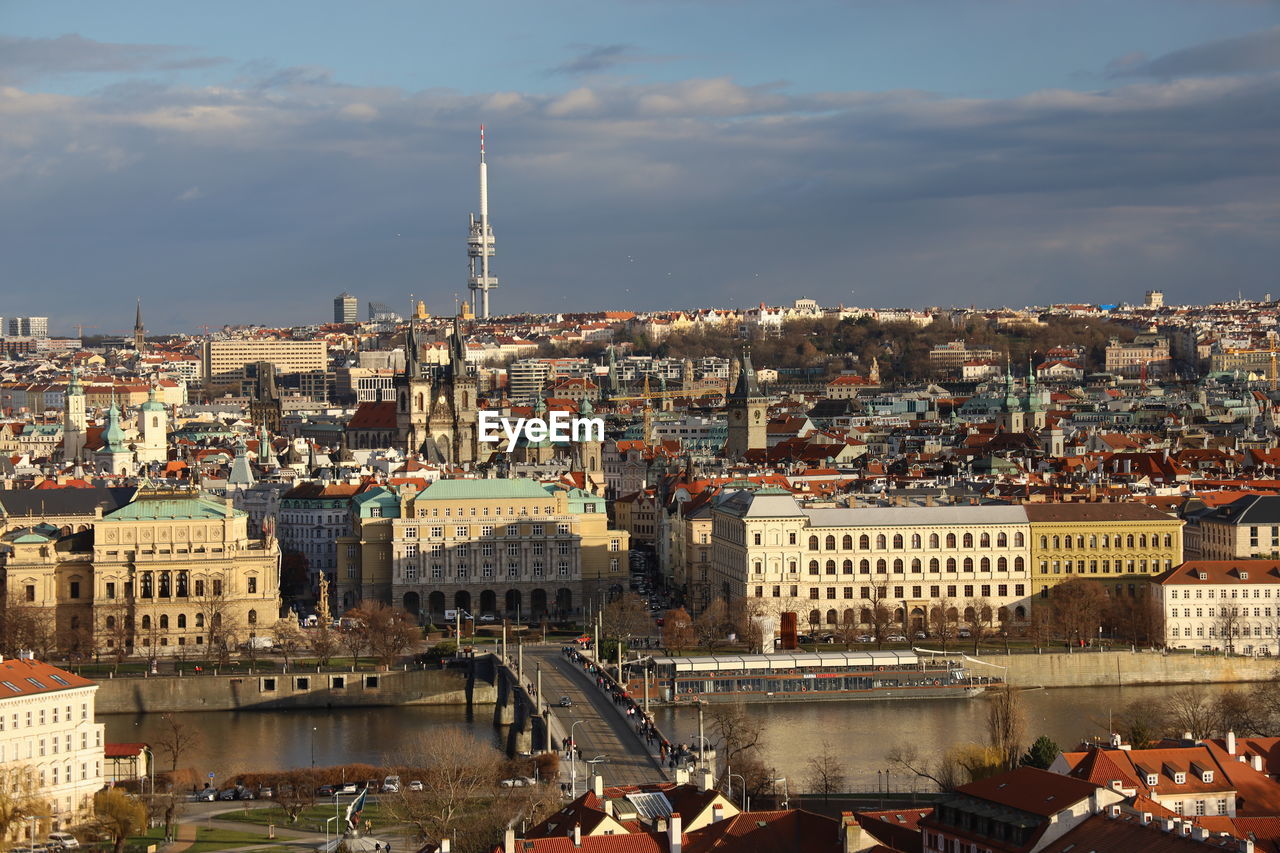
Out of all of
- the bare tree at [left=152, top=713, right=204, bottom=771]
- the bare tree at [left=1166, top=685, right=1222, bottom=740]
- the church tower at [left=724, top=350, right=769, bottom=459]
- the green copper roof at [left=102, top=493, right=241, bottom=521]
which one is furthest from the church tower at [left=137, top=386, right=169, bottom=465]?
the bare tree at [left=1166, top=685, right=1222, bottom=740]

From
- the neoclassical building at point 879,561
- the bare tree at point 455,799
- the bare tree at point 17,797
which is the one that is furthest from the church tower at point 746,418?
the bare tree at point 17,797

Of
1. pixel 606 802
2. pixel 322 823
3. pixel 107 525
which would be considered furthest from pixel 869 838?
pixel 107 525

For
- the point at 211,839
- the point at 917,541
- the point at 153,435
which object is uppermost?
the point at 153,435

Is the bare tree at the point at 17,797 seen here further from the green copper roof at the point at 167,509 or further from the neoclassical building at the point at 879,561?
the neoclassical building at the point at 879,561

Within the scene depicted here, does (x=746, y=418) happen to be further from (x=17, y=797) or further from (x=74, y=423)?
(x=17, y=797)

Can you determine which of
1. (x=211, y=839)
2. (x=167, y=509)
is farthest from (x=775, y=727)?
(x=167, y=509)

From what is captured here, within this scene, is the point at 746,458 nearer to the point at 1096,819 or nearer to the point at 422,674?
the point at 422,674
